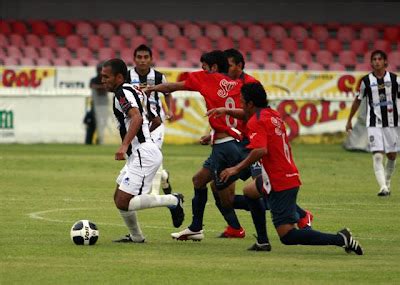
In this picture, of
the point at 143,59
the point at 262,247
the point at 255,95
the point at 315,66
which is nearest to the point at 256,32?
the point at 315,66

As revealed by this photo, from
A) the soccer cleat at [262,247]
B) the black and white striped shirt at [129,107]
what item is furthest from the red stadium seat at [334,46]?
the soccer cleat at [262,247]

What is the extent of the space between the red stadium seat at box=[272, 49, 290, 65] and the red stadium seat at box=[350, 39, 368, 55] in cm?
235

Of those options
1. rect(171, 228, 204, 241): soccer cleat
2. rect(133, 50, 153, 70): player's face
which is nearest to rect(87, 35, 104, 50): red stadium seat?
rect(133, 50, 153, 70): player's face

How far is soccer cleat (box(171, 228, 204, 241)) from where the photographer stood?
12438 millimetres

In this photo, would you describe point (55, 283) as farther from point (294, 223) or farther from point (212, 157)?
point (212, 157)

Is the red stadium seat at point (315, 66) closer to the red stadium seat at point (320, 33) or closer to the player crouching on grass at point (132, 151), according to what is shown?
the red stadium seat at point (320, 33)

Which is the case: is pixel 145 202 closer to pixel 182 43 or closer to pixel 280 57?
pixel 280 57

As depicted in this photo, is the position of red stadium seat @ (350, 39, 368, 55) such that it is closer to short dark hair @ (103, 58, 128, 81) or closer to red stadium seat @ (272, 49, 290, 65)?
red stadium seat @ (272, 49, 290, 65)

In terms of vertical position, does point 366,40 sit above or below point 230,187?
above

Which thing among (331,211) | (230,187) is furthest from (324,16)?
(230,187)

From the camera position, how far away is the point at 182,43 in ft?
120

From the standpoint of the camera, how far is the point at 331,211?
16.0 meters

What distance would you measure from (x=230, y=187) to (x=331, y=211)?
11.5 ft

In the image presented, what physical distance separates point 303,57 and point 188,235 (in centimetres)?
2428
